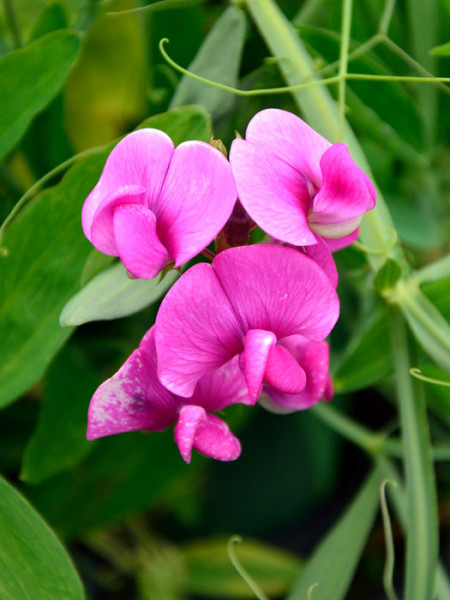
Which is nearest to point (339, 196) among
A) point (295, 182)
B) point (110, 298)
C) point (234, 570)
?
point (295, 182)

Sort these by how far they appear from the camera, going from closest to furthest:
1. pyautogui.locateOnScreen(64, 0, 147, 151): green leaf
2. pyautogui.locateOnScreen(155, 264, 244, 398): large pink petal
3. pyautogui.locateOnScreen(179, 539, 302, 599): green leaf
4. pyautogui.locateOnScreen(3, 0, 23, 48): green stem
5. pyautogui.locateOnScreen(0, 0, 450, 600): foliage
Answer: pyautogui.locateOnScreen(155, 264, 244, 398): large pink petal
pyautogui.locateOnScreen(0, 0, 450, 600): foliage
pyautogui.locateOnScreen(3, 0, 23, 48): green stem
pyautogui.locateOnScreen(64, 0, 147, 151): green leaf
pyautogui.locateOnScreen(179, 539, 302, 599): green leaf

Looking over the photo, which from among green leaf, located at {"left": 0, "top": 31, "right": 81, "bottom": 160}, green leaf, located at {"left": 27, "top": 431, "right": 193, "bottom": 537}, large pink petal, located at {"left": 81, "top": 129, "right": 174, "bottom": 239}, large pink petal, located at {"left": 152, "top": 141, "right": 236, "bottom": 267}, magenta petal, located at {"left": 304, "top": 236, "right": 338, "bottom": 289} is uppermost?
green leaf, located at {"left": 0, "top": 31, "right": 81, "bottom": 160}

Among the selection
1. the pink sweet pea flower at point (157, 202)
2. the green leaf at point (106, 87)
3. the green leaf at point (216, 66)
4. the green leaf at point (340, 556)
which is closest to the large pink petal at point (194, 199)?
the pink sweet pea flower at point (157, 202)

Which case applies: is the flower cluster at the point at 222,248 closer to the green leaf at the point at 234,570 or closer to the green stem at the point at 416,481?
the green stem at the point at 416,481

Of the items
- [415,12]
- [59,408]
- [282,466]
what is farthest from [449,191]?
[59,408]

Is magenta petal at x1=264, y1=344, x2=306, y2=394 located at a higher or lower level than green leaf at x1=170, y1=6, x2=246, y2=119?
lower

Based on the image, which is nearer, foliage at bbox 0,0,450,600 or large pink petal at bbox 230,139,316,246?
large pink petal at bbox 230,139,316,246

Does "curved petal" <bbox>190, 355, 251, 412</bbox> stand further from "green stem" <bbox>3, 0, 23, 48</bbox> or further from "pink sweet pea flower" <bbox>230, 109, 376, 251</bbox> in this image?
"green stem" <bbox>3, 0, 23, 48</bbox>

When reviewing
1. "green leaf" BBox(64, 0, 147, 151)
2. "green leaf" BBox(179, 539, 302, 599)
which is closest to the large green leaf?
"green leaf" BBox(64, 0, 147, 151)
